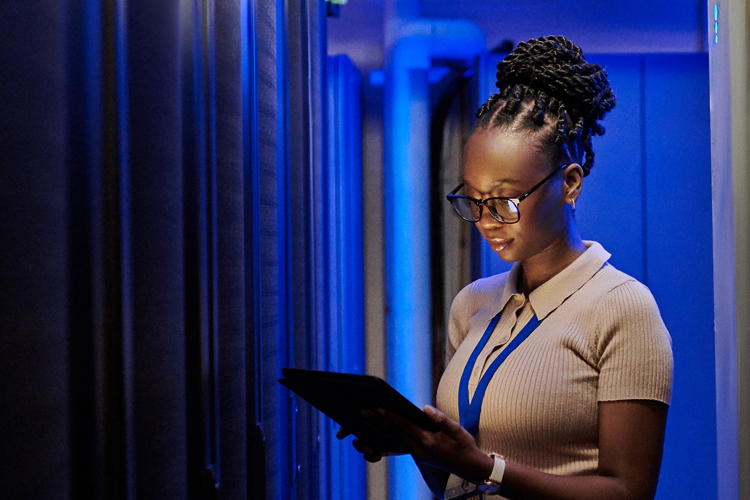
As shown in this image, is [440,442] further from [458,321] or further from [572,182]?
[572,182]

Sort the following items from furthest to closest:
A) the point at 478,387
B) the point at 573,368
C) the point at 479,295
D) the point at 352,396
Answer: the point at 479,295, the point at 478,387, the point at 573,368, the point at 352,396

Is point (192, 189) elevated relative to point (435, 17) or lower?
lower

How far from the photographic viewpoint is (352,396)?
1.10 meters

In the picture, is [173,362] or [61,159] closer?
[61,159]

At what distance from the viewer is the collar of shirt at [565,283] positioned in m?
1.34

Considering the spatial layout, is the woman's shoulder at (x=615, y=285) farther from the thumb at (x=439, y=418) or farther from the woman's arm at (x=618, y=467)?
the thumb at (x=439, y=418)

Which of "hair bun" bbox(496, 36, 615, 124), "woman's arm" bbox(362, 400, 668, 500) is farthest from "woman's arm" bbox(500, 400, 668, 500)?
"hair bun" bbox(496, 36, 615, 124)

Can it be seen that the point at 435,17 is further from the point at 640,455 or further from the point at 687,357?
the point at 640,455

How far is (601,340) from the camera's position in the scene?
4.02 feet

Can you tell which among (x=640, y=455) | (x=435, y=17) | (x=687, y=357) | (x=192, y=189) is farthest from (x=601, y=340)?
(x=435, y=17)

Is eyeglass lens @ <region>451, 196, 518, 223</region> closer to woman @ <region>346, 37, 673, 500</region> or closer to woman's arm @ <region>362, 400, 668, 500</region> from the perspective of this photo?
woman @ <region>346, 37, 673, 500</region>

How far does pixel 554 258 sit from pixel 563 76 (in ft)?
1.36

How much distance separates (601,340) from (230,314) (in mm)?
739

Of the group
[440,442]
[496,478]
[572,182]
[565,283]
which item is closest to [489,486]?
[496,478]
